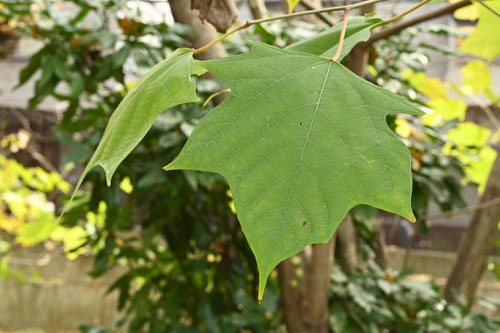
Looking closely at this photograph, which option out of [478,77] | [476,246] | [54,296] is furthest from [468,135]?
[54,296]

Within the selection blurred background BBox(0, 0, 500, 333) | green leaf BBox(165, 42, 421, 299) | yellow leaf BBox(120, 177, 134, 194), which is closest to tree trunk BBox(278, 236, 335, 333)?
blurred background BBox(0, 0, 500, 333)

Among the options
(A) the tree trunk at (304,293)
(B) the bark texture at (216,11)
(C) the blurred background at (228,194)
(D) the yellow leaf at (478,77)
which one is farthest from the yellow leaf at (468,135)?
(B) the bark texture at (216,11)

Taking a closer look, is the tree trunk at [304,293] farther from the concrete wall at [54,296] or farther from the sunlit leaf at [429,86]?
the concrete wall at [54,296]

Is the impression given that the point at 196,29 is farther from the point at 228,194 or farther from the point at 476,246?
the point at 476,246

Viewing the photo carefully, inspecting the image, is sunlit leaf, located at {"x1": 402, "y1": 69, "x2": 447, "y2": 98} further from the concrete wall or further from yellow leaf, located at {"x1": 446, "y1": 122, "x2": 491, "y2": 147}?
the concrete wall

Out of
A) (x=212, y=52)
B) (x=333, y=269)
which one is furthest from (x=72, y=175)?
(x=212, y=52)
